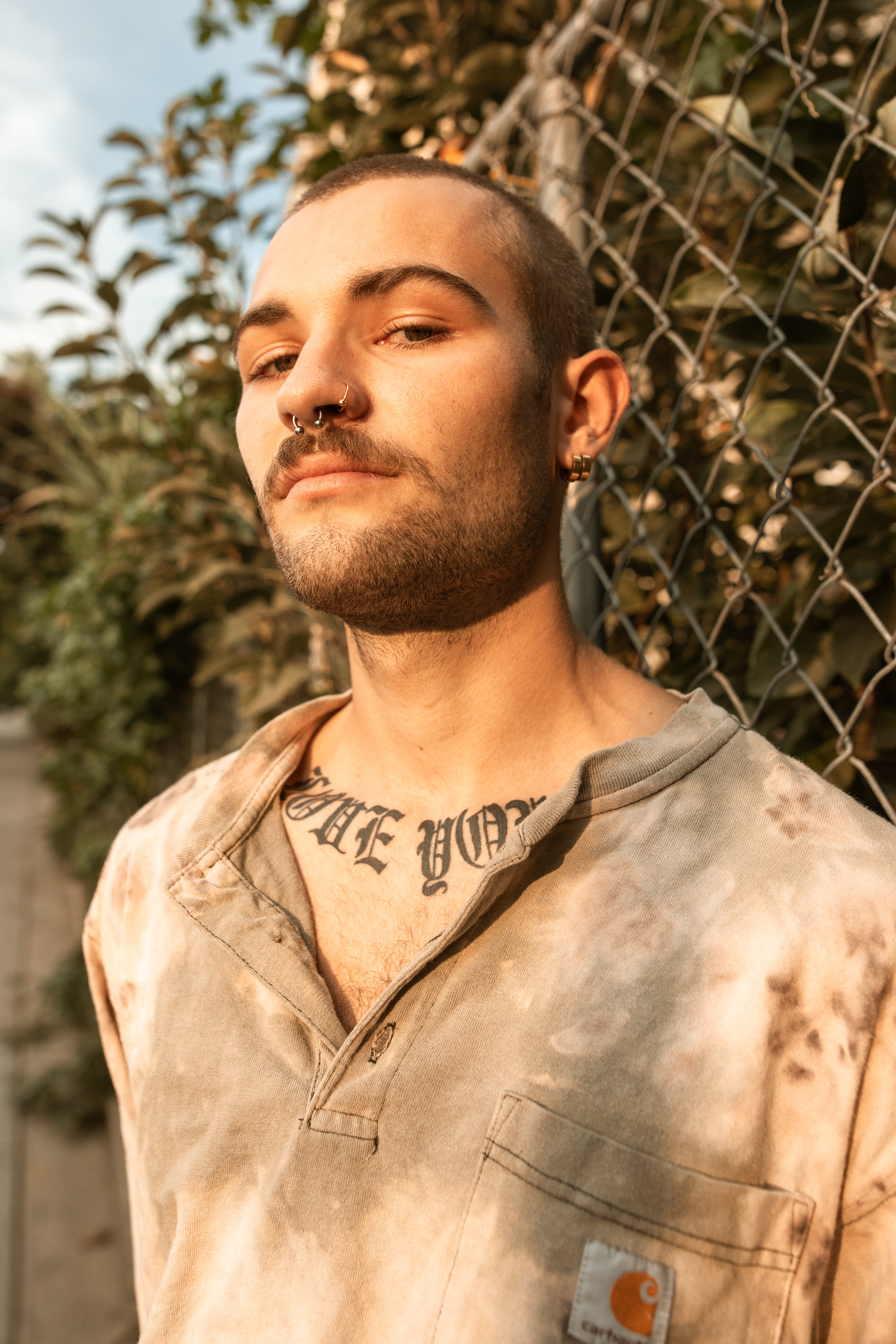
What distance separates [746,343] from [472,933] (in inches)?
35.8

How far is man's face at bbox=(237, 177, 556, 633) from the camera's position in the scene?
1.18 m

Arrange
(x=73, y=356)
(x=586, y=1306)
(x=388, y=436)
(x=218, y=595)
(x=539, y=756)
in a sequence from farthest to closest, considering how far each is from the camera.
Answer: (x=73, y=356) → (x=218, y=595) → (x=539, y=756) → (x=388, y=436) → (x=586, y=1306)

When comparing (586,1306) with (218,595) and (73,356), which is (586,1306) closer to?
(218,595)

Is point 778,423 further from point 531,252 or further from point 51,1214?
point 51,1214

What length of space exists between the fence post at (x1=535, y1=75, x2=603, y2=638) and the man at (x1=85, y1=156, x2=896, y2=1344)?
229 mm

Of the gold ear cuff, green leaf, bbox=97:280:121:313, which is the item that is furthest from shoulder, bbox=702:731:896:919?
green leaf, bbox=97:280:121:313

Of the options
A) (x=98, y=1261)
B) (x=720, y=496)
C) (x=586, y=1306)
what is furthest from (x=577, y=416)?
(x=98, y=1261)

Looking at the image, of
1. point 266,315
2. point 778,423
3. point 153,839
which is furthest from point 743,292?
point 153,839

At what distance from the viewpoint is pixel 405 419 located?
119cm

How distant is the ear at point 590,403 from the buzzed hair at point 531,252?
0.04 m

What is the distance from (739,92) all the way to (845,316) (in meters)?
0.43

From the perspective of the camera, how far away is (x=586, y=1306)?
88 cm

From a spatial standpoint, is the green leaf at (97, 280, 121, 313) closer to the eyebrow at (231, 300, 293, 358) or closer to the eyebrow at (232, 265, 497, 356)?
the eyebrow at (231, 300, 293, 358)

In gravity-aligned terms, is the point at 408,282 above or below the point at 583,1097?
above
